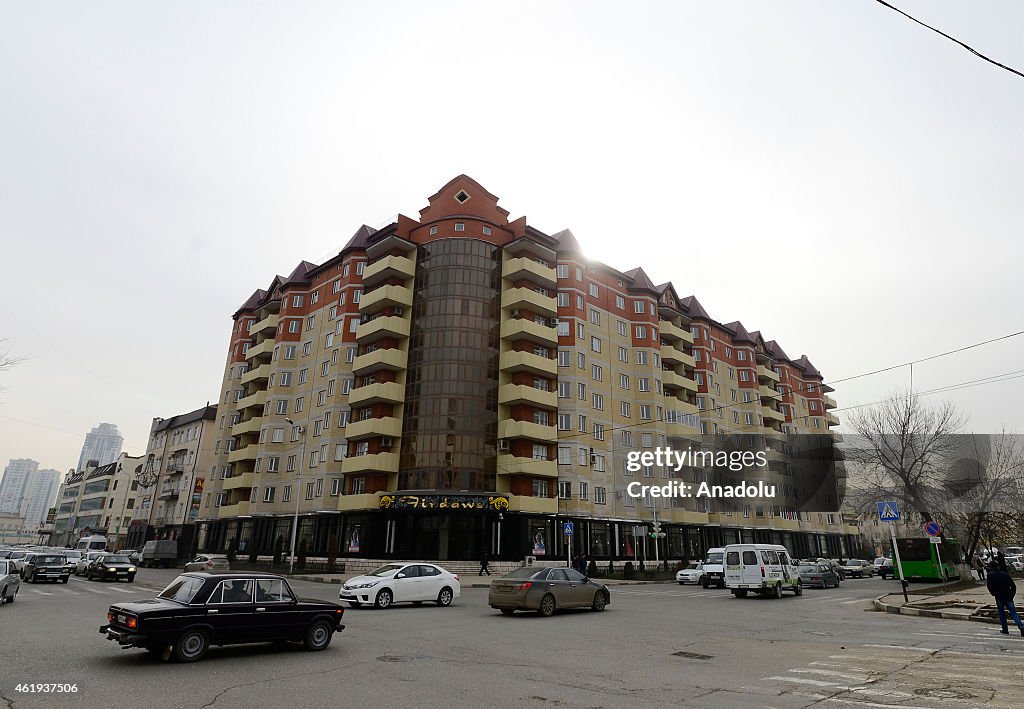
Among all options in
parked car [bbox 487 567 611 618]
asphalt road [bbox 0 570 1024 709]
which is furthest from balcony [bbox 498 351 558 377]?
asphalt road [bbox 0 570 1024 709]

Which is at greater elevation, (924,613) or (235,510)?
(235,510)

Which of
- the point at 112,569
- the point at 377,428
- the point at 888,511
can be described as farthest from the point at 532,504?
the point at 112,569

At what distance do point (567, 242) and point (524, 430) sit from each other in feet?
65.3

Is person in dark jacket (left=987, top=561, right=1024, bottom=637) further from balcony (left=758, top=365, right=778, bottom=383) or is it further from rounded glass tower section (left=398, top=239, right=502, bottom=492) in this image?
balcony (left=758, top=365, right=778, bottom=383)

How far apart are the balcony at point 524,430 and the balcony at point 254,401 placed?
85.6ft

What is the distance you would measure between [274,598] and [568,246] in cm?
4685

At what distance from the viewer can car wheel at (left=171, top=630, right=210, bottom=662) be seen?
9.47m

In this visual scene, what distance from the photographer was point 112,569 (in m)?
31.6

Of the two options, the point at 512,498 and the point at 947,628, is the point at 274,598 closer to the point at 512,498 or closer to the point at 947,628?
the point at 947,628

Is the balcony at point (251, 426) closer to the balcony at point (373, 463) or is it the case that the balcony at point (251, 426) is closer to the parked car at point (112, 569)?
the balcony at point (373, 463)

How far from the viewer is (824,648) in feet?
39.7

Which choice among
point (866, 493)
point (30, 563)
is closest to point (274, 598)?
point (30, 563)

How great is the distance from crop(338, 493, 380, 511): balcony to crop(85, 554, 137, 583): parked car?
47.8 feet

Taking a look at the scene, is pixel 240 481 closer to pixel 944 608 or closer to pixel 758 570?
pixel 758 570
